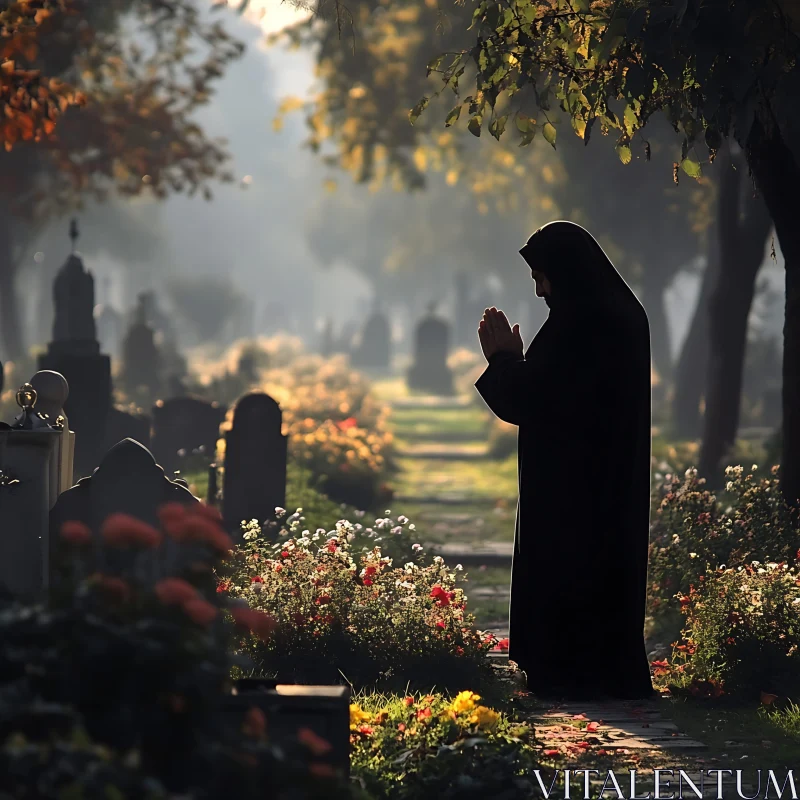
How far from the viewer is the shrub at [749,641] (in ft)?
21.2

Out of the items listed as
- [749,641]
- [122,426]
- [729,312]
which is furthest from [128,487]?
[729,312]

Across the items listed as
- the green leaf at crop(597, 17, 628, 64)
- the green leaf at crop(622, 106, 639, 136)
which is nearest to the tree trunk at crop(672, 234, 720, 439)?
the green leaf at crop(622, 106, 639, 136)

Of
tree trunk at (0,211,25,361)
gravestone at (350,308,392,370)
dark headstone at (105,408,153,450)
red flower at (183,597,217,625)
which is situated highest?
gravestone at (350,308,392,370)

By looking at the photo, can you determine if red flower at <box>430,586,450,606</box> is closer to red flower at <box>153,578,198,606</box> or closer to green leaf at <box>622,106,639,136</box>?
green leaf at <box>622,106,639,136</box>

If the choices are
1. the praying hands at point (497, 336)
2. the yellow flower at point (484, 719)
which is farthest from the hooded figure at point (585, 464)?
the yellow flower at point (484, 719)

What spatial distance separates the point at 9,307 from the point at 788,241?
22546 mm

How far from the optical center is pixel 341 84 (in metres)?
17.7

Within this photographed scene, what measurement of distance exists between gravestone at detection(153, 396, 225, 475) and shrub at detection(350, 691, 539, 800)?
33.2ft

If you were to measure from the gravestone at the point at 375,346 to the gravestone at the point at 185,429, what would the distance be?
27.8 m

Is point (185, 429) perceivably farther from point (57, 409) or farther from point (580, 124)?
point (580, 124)

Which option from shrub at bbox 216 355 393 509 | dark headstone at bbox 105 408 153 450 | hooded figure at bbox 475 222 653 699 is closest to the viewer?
hooded figure at bbox 475 222 653 699

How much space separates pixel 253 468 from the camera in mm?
10734

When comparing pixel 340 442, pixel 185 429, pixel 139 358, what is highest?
pixel 139 358

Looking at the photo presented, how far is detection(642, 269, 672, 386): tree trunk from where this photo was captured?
25.8 m
